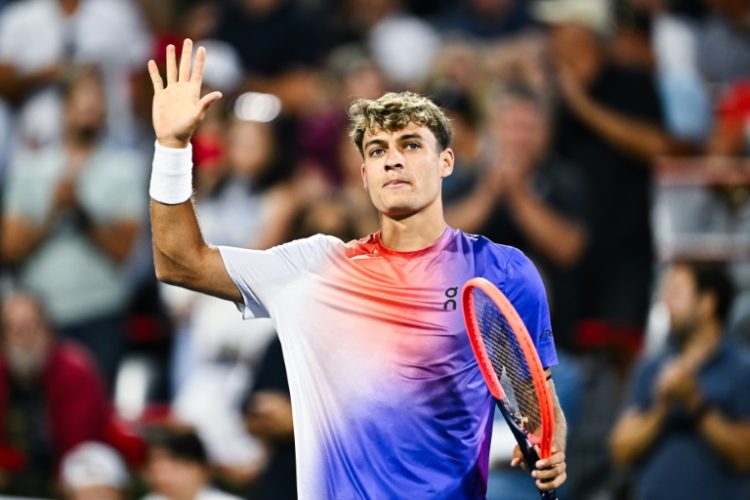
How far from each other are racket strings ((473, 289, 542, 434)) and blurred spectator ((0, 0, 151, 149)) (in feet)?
22.6

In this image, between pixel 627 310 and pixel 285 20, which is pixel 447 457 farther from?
pixel 285 20

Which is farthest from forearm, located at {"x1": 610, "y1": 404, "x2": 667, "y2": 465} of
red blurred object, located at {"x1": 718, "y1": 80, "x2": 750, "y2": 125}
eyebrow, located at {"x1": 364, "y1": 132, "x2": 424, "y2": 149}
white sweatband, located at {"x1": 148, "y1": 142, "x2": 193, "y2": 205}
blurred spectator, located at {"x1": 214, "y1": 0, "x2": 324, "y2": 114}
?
blurred spectator, located at {"x1": 214, "y1": 0, "x2": 324, "y2": 114}

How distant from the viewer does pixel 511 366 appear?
4934mm

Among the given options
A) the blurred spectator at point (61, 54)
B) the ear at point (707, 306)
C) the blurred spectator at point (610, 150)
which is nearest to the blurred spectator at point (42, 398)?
the blurred spectator at point (61, 54)

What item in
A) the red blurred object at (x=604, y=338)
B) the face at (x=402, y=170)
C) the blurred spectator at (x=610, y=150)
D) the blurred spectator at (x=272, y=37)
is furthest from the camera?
the blurred spectator at (x=272, y=37)

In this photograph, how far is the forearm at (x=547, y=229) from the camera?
9312mm

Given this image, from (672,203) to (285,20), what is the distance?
3.68m

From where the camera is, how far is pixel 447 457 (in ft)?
15.8

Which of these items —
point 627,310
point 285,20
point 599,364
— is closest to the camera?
point 599,364

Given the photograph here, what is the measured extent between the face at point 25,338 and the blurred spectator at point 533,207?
271 cm

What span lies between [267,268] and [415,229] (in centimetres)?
50

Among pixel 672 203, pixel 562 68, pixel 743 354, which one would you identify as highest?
pixel 562 68

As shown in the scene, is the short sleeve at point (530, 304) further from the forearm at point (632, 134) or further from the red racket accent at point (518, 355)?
the forearm at point (632, 134)

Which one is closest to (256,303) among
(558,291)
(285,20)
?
(558,291)
